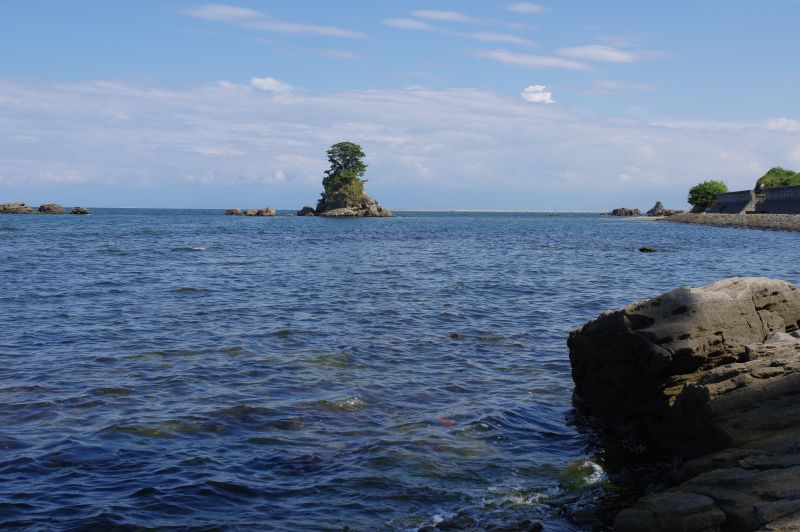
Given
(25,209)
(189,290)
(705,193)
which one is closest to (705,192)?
(705,193)

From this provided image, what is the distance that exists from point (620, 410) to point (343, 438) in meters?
5.11

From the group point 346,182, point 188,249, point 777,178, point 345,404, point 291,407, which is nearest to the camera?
point 291,407

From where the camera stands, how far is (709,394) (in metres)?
8.96

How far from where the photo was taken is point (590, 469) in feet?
33.7

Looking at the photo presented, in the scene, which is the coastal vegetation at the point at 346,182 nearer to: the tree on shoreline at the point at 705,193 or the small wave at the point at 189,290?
the tree on shoreline at the point at 705,193

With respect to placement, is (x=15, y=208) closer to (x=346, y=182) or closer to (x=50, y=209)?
(x=50, y=209)

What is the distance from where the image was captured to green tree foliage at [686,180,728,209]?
479 ft

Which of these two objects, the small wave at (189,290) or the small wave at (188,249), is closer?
the small wave at (189,290)

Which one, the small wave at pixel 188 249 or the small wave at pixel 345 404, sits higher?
the small wave at pixel 188 249

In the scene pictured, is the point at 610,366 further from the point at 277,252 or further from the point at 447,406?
the point at 277,252

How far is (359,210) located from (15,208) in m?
87.5

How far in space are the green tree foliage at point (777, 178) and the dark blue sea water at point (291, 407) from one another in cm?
12398

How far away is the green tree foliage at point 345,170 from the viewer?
167 m

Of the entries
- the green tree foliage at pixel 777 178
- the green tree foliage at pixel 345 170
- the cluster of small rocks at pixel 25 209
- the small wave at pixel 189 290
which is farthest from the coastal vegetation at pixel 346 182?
the small wave at pixel 189 290
